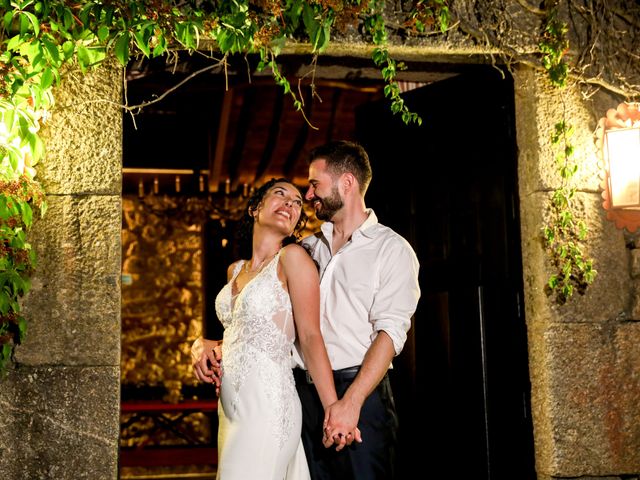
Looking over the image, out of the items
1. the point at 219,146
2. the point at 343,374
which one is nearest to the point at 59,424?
the point at 343,374

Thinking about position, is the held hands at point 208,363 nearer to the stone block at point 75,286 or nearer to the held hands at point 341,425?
the stone block at point 75,286

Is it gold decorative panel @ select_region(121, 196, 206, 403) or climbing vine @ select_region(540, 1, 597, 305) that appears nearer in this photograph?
climbing vine @ select_region(540, 1, 597, 305)

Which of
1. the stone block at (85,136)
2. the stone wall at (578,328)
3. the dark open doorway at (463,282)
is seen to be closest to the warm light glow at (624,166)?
the stone wall at (578,328)

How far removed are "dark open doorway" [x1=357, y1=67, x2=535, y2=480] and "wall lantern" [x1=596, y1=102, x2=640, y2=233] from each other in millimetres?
454

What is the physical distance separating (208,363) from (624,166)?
2.19 metres

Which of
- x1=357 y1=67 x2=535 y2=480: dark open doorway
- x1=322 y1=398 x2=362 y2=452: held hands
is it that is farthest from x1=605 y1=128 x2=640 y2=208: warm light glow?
x1=322 y1=398 x2=362 y2=452: held hands

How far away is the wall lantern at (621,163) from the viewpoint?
345cm

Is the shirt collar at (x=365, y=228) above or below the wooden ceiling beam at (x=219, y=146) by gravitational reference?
below

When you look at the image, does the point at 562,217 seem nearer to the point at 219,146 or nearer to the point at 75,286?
the point at 75,286

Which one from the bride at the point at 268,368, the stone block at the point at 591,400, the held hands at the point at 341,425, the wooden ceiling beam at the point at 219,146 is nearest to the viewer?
the held hands at the point at 341,425

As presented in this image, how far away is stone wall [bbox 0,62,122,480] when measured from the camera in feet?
9.93

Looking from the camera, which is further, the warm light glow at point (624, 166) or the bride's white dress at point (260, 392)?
the warm light glow at point (624, 166)

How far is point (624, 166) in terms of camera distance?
347 cm

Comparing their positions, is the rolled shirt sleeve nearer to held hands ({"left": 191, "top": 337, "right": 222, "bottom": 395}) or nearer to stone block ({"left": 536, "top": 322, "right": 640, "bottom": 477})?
held hands ({"left": 191, "top": 337, "right": 222, "bottom": 395})
